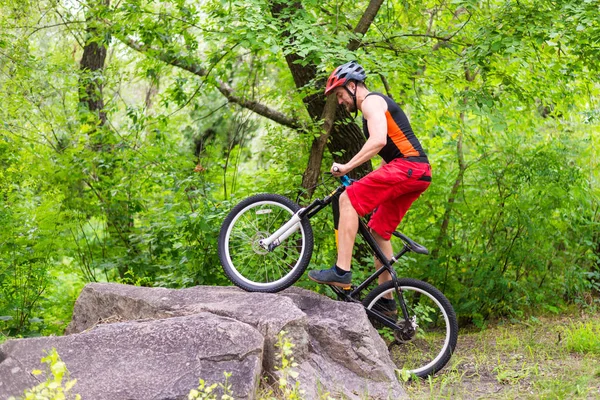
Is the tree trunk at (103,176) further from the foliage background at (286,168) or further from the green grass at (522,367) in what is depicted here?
the green grass at (522,367)

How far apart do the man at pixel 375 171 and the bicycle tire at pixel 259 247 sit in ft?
0.82

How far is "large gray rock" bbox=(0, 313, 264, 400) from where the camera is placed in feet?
10.9

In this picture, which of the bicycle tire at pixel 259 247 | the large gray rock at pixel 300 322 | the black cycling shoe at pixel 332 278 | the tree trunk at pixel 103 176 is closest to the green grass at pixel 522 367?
the large gray rock at pixel 300 322

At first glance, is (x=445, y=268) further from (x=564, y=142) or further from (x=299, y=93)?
(x=299, y=93)

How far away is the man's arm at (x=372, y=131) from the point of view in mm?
4418

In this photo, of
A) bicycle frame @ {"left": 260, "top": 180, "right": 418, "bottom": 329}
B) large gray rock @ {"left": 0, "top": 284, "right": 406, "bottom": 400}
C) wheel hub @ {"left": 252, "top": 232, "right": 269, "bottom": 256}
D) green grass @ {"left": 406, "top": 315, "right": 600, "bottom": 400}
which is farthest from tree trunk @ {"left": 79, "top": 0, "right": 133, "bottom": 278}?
green grass @ {"left": 406, "top": 315, "right": 600, "bottom": 400}

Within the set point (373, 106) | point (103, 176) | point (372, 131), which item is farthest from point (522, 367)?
point (103, 176)

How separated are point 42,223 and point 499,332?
15.7ft

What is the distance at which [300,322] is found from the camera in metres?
4.12

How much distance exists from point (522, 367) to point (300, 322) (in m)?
1.89

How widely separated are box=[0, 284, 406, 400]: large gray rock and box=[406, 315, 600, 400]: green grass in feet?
1.21

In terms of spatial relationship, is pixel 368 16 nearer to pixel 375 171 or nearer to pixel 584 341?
pixel 375 171

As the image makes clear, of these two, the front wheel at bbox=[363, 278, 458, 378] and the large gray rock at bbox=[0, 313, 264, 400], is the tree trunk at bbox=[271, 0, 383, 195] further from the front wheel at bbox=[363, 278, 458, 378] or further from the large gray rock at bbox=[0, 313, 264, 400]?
the large gray rock at bbox=[0, 313, 264, 400]

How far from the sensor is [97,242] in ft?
25.3
